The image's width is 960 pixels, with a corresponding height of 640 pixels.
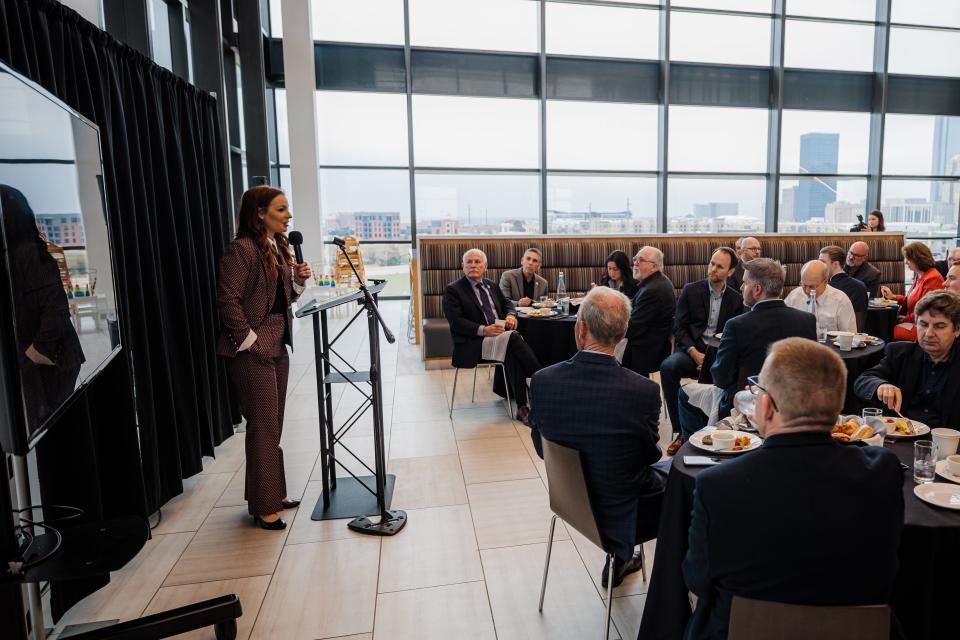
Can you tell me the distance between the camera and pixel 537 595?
2398 mm

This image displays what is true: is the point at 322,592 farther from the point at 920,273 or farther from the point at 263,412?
the point at 920,273

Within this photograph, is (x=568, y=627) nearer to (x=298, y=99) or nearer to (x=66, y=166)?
(x=66, y=166)

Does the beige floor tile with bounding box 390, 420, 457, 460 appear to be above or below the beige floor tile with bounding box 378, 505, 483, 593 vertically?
above

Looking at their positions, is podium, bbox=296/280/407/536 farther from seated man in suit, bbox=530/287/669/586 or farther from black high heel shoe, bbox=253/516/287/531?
seated man in suit, bbox=530/287/669/586

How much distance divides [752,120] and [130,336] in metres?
9.85

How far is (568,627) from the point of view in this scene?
2.21 meters

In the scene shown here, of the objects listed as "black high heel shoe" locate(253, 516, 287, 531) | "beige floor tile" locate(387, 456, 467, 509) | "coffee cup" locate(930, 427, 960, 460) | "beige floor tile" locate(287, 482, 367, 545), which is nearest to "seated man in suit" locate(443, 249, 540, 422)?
"beige floor tile" locate(387, 456, 467, 509)

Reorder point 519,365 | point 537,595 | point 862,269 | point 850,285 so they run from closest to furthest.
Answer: point 537,595
point 519,365
point 850,285
point 862,269

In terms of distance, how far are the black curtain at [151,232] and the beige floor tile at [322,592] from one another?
846mm

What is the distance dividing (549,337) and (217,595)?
3.14 m

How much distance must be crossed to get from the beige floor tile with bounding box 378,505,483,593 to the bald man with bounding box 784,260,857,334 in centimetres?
280

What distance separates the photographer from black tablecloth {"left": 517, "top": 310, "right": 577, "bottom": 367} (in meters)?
4.79

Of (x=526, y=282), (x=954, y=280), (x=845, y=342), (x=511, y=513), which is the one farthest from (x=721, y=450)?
(x=526, y=282)

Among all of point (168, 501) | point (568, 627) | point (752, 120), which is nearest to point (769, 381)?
point (568, 627)
